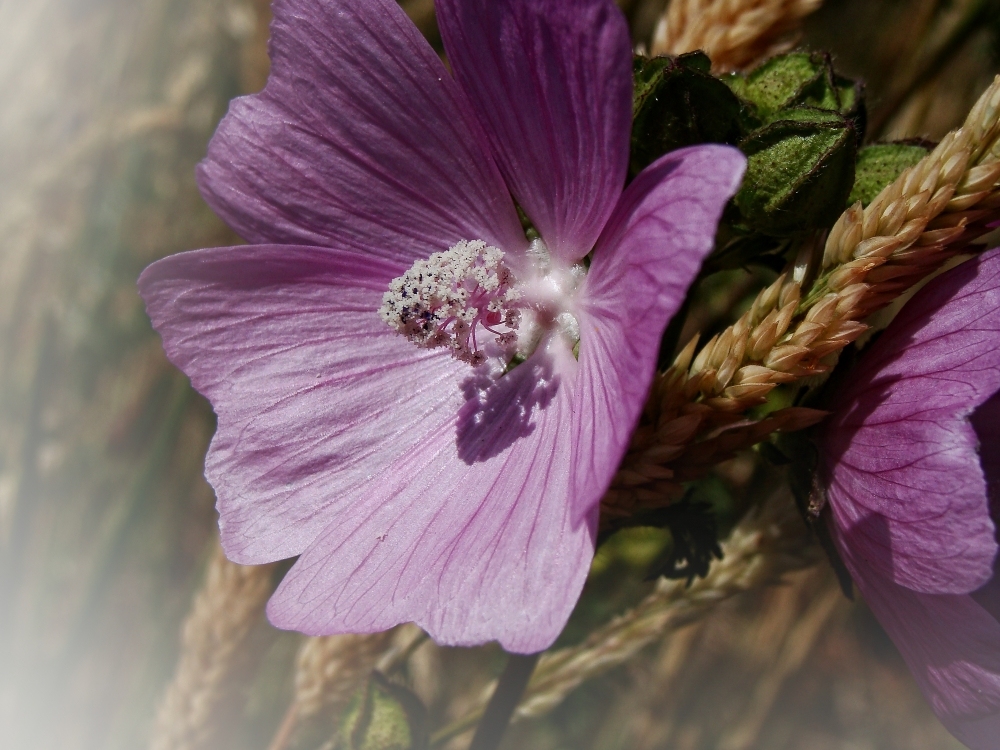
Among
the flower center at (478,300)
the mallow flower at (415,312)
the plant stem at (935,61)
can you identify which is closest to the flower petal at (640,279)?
the mallow flower at (415,312)

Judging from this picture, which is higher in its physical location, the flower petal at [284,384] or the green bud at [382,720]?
the flower petal at [284,384]

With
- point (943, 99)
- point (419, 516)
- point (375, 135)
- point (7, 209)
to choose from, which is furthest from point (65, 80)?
point (943, 99)

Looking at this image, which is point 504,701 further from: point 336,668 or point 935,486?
point 935,486

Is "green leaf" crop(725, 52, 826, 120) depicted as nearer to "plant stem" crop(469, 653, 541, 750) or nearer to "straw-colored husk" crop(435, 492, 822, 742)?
"straw-colored husk" crop(435, 492, 822, 742)

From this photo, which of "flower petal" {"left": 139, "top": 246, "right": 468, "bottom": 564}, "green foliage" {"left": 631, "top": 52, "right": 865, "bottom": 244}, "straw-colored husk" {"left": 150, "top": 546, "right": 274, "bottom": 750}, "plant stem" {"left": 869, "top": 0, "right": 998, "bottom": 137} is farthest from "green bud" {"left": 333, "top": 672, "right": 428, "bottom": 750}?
"plant stem" {"left": 869, "top": 0, "right": 998, "bottom": 137}

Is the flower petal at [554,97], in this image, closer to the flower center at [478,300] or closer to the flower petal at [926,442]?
the flower center at [478,300]

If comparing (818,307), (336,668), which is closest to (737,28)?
(818,307)
